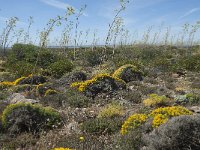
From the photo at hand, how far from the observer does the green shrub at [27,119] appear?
8.62 metres

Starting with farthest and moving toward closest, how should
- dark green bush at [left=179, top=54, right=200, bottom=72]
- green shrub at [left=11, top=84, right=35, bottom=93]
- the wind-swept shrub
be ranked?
dark green bush at [left=179, top=54, right=200, bottom=72] < green shrub at [left=11, top=84, right=35, bottom=93] < the wind-swept shrub

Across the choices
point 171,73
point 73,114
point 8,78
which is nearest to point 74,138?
point 73,114

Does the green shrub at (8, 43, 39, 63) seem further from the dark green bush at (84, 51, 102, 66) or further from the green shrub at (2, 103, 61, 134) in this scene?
the green shrub at (2, 103, 61, 134)

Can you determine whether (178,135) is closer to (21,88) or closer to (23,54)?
(21,88)

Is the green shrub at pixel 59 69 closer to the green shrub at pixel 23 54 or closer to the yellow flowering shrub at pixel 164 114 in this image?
the green shrub at pixel 23 54

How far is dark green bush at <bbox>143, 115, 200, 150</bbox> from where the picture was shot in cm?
607

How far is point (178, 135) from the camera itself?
20.0ft

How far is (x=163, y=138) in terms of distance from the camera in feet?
20.2

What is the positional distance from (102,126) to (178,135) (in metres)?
2.68

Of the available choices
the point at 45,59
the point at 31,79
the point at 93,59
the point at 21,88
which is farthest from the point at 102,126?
the point at 93,59

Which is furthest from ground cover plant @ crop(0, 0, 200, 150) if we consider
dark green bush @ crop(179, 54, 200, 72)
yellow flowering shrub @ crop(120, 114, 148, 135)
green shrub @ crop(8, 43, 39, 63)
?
green shrub @ crop(8, 43, 39, 63)

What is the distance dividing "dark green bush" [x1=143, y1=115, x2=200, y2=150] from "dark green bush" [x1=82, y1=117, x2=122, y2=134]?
1967 millimetres

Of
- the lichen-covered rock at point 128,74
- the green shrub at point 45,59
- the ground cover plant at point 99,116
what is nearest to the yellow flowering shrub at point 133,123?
the ground cover plant at point 99,116

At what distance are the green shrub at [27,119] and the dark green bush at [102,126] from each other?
91 centimetres
